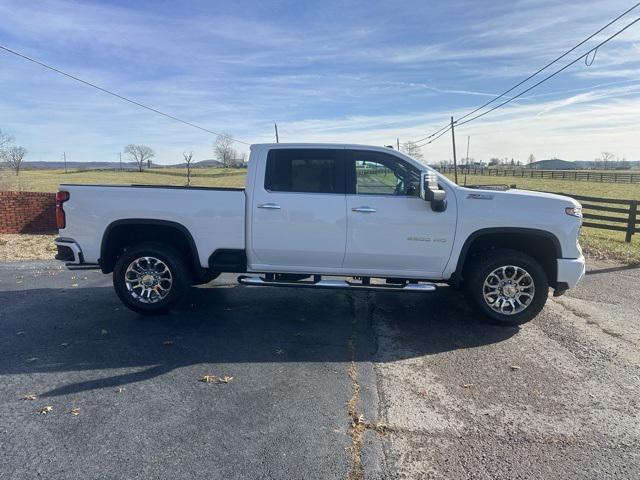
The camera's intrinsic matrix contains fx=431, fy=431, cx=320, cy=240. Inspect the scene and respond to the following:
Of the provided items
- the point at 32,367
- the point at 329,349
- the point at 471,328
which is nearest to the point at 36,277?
the point at 32,367

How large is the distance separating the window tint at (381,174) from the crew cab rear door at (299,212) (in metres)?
0.18

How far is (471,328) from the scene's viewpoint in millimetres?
5000

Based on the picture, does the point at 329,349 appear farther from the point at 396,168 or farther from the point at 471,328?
the point at 396,168

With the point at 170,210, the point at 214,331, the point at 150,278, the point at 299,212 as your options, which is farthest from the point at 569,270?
the point at 150,278

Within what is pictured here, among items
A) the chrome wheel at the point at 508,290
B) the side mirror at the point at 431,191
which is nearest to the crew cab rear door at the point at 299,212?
the side mirror at the point at 431,191

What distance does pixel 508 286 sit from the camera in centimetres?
494

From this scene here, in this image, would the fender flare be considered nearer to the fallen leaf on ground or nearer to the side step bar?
the side step bar

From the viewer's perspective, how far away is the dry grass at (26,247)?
29.2ft

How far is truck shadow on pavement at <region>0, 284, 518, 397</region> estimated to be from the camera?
13.1ft

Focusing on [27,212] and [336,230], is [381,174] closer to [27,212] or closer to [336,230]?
[336,230]

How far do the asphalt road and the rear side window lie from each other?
1.59 meters

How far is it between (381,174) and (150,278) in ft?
9.89

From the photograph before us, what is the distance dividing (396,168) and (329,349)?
2.18m

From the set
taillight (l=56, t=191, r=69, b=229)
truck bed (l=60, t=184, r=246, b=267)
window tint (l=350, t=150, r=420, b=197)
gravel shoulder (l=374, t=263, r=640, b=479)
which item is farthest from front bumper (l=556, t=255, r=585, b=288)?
taillight (l=56, t=191, r=69, b=229)
